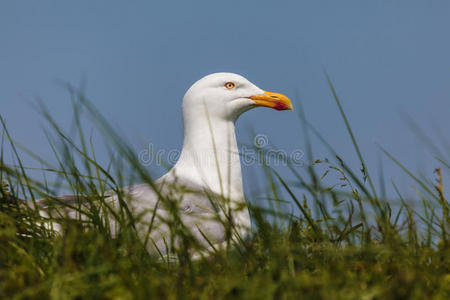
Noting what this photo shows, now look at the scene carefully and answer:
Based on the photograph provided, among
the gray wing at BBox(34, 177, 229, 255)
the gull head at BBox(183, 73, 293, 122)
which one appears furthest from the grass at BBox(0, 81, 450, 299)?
the gull head at BBox(183, 73, 293, 122)

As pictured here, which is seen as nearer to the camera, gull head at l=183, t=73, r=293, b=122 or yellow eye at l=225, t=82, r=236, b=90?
gull head at l=183, t=73, r=293, b=122

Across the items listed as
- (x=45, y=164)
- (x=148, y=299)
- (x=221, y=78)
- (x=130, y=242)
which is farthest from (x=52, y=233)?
(x=221, y=78)

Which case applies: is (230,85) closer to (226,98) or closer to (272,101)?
(226,98)

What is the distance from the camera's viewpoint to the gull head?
251 inches

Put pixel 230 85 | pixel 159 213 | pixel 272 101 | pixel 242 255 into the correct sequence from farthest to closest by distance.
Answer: pixel 272 101, pixel 230 85, pixel 159 213, pixel 242 255

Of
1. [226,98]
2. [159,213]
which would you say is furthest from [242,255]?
[226,98]

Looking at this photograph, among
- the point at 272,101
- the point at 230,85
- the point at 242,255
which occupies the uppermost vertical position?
the point at 230,85

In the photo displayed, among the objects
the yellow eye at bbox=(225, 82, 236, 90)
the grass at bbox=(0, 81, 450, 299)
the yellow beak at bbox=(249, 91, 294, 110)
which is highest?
the yellow eye at bbox=(225, 82, 236, 90)

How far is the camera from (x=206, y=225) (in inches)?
198

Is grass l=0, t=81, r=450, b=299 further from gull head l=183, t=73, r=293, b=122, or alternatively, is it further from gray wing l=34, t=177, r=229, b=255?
gull head l=183, t=73, r=293, b=122

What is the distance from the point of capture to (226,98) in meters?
6.50

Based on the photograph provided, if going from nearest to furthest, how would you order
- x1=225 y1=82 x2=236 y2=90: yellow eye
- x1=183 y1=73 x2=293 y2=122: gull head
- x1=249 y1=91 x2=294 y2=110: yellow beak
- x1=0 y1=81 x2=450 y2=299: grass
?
x1=0 y1=81 x2=450 y2=299: grass
x1=183 y1=73 x2=293 y2=122: gull head
x1=225 y1=82 x2=236 y2=90: yellow eye
x1=249 y1=91 x2=294 y2=110: yellow beak

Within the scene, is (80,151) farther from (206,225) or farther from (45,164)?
(206,225)

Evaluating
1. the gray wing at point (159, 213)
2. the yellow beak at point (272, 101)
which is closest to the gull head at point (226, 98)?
the yellow beak at point (272, 101)
